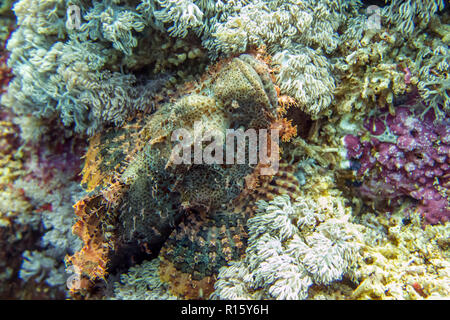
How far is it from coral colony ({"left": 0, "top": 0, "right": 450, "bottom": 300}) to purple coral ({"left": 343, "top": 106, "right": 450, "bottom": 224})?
15 mm

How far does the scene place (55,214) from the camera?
14.0ft

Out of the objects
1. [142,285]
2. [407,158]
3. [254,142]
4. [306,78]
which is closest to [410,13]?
[306,78]

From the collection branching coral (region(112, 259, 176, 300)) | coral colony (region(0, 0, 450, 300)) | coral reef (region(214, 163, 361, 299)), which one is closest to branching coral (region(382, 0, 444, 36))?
coral colony (region(0, 0, 450, 300))

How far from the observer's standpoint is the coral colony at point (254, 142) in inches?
105

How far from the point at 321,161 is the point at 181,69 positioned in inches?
83.3

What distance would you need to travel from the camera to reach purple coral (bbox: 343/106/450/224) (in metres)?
2.92

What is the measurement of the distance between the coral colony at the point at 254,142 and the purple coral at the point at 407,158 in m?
0.01

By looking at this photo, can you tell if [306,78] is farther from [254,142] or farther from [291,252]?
[291,252]

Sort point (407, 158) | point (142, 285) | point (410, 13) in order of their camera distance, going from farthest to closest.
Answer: point (142, 285), point (407, 158), point (410, 13)

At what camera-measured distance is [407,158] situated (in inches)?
119

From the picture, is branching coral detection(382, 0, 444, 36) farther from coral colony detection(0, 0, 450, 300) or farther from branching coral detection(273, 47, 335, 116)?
branching coral detection(273, 47, 335, 116)

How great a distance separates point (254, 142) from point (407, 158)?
1757 millimetres
